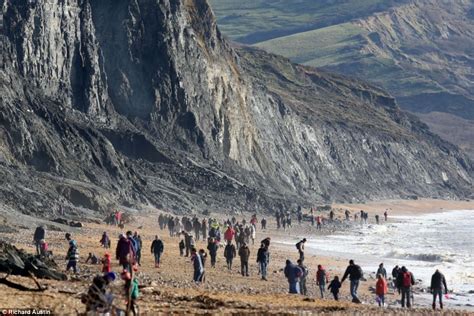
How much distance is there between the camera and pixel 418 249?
57.1m

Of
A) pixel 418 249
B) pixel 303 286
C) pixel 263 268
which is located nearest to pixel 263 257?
pixel 263 268

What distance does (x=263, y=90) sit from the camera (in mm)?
117062

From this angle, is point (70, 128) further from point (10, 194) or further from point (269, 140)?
point (269, 140)

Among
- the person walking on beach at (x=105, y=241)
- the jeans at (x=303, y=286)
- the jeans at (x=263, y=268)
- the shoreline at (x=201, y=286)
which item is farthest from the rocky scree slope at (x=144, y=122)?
the jeans at (x=303, y=286)

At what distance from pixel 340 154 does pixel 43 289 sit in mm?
113021

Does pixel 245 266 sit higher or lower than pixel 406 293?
higher

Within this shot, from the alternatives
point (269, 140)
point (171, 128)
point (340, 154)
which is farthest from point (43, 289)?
point (340, 154)

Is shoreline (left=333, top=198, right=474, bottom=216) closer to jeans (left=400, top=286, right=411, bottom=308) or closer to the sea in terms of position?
the sea

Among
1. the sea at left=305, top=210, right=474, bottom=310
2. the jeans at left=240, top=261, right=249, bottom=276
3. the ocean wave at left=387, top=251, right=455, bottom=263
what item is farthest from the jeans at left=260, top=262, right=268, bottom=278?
the ocean wave at left=387, top=251, right=455, bottom=263

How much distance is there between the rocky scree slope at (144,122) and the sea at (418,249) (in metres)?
12.0

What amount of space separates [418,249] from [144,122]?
33.1m

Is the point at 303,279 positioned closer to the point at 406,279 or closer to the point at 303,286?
the point at 303,286

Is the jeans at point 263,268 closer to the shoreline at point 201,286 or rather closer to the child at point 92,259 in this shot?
the shoreline at point 201,286

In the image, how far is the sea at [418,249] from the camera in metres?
38.9
